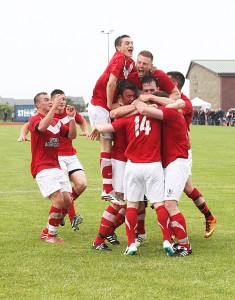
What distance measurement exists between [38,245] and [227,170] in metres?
12.1

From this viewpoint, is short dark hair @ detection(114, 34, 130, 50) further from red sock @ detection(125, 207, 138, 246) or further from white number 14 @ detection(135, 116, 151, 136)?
red sock @ detection(125, 207, 138, 246)

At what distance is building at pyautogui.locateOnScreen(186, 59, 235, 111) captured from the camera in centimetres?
9562

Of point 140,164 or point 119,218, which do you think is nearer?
point 140,164

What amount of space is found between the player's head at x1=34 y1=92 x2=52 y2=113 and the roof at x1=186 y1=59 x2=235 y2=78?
87.0 metres

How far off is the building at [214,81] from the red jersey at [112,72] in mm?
87312

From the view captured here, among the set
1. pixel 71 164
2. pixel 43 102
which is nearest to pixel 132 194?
pixel 43 102

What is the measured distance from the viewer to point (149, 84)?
9.04 m

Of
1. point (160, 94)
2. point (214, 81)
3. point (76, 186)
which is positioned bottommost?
point (76, 186)

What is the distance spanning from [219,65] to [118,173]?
9375cm

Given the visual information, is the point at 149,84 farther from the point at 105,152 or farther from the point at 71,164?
the point at 71,164

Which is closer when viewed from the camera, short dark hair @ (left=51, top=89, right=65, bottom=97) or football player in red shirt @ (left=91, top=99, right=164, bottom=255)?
football player in red shirt @ (left=91, top=99, right=164, bottom=255)

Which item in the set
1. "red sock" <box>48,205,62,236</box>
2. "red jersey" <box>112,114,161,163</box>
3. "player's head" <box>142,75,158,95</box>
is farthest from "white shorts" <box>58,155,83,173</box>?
"player's head" <box>142,75,158,95</box>

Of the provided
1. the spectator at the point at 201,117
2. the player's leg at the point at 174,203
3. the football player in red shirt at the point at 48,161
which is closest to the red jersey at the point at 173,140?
the player's leg at the point at 174,203

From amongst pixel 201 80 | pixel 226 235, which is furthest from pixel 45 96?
pixel 201 80
